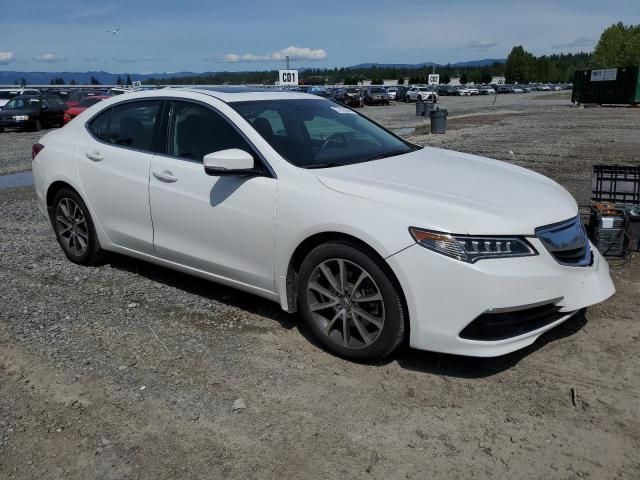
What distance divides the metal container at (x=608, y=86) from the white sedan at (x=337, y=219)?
1797 inches

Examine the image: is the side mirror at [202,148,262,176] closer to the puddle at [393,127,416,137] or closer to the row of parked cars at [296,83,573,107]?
the puddle at [393,127,416,137]

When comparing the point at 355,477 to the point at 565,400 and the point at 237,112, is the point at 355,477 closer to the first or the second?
the point at 565,400

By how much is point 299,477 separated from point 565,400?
1548 mm

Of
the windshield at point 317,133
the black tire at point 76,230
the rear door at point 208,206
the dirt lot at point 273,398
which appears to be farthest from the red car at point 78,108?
the windshield at point 317,133

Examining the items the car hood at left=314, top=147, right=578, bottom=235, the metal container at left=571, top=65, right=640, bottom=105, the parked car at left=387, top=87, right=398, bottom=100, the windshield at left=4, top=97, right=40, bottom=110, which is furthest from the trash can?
the parked car at left=387, top=87, right=398, bottom=100

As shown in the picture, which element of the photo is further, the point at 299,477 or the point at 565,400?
the point at 565,400

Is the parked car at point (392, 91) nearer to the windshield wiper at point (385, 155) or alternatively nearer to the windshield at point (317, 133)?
the windshield at point (317, 133)

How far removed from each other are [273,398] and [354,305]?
74 centimetres

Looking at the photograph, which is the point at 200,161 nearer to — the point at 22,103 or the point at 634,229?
the point at 634,229

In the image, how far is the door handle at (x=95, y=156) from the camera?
→ 5.14m

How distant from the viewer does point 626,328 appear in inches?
162

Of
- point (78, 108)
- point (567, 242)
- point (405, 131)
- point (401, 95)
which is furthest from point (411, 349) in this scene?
point (401, 95)

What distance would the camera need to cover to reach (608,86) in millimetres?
46125

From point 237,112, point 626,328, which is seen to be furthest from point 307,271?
point 626,328
